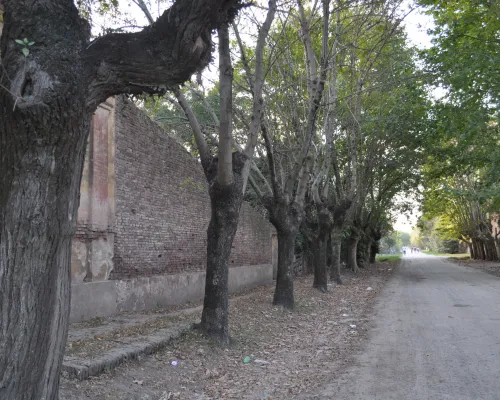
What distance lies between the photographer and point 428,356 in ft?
24.6

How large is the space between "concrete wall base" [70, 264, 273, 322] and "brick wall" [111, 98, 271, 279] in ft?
0.81

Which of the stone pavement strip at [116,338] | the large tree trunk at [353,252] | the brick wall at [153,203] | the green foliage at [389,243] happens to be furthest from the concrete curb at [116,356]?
the green foliage at [389,243]

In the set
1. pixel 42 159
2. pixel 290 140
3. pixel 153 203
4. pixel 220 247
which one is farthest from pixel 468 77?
pixel 42 159

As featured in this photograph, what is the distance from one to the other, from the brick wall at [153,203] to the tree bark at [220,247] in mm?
3293

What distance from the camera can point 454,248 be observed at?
80688 mm

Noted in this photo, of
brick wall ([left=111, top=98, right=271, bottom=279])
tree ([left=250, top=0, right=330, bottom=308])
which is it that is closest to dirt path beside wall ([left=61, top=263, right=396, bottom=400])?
tree ([left=250, top=0, right=330, bottom=308])

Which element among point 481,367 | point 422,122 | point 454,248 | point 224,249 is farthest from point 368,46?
point 454,248

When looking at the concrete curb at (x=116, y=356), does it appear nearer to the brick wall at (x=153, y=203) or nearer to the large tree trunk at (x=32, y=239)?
the large tree trunk at (x=32, y=239)

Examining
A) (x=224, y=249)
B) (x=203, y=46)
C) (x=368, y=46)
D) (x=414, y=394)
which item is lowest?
(x=414, y=394)

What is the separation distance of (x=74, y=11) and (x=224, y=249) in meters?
4.90

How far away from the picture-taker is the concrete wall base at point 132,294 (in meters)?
9.60

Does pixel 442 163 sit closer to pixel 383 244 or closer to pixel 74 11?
pixel 74 11

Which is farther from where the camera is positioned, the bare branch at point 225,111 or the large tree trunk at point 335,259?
the large tree trunk at point 335,259

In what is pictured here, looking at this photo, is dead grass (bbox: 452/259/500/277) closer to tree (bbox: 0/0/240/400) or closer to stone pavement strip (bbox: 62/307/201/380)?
stone pavement strip (bbox: 62/307/201/380)
